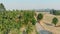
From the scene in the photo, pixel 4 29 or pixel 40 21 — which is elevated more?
pixel 4 29

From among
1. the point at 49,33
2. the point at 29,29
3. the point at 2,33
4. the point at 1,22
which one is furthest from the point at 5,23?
the point at 49,33

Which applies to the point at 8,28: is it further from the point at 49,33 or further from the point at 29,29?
the point at 49,33

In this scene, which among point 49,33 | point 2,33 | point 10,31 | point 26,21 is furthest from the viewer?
point 49,33

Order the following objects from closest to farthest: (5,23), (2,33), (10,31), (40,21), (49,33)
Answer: (2,33), (5,23), (10,31), (49,33), (40,21)

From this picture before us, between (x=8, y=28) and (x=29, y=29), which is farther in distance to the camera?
(x=29, y=29)

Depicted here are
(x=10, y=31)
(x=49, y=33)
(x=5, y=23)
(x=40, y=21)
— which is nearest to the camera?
(x=5, y=23)

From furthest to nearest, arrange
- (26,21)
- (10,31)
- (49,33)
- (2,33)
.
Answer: (49,33)
(26,21)
(10,31)
(2,33)

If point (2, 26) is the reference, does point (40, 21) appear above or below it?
below

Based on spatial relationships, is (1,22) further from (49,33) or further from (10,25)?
(49,33)

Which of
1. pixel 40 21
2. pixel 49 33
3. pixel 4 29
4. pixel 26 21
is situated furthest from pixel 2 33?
pixel 40 21
